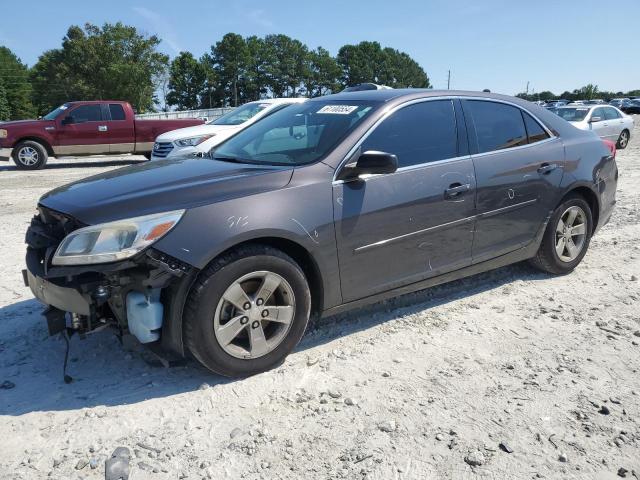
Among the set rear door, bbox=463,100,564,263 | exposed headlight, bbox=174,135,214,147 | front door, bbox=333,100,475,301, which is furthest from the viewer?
exposed headlight, bbox=174,135,214,147

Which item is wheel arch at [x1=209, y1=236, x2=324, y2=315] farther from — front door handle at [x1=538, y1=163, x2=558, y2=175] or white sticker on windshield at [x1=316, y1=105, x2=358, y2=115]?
front door handle at [x1=538, y1=163, x2=558, y2=175]

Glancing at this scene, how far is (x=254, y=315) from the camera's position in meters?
3.08

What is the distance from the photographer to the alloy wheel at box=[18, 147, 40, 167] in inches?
550

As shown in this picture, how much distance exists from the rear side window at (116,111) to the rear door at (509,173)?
41.9 feet

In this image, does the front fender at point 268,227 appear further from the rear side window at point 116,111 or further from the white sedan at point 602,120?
the white sedan at point 602,120

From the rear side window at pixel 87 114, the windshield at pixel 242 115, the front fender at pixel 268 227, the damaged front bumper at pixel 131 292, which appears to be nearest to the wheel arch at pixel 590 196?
the front fender at pixel 268 227

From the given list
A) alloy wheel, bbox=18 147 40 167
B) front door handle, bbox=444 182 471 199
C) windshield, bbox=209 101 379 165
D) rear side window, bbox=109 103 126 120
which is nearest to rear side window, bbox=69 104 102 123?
rear side window, bbox=109 103 126 120

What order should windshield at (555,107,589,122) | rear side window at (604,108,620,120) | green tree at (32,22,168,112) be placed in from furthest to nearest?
green tree at (32,22,168,112)
rear side window at (604,108,620,120)
windshield at (555,107,589,122)

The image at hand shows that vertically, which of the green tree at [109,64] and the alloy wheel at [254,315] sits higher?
the green tree at [109,64]

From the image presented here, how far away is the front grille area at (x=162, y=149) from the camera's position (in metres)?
10.7

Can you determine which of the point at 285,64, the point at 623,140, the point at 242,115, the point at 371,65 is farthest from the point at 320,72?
the point at 242,115

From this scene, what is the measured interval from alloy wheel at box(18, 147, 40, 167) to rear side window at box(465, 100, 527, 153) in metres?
13.1

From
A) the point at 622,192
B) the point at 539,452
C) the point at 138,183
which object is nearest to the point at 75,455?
the point at 138,183

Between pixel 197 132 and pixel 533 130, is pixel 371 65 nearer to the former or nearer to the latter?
pixel 197 132
